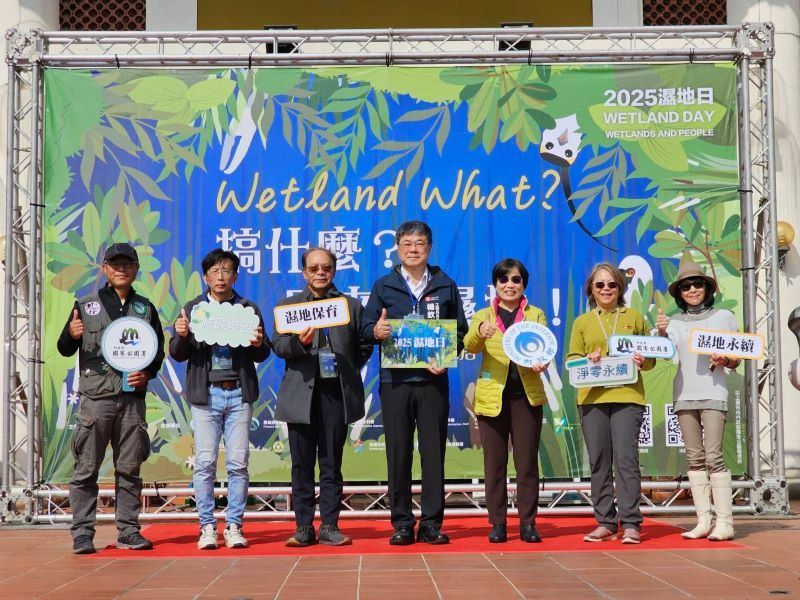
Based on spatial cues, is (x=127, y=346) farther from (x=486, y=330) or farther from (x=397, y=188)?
(x=397, y=188)

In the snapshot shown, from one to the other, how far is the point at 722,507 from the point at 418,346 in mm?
2054

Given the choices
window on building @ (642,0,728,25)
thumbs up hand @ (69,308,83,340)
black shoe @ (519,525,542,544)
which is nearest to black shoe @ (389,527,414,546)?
black shoe @ (519,525,542,544)

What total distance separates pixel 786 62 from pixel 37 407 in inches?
284

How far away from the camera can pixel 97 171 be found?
778 centimetres

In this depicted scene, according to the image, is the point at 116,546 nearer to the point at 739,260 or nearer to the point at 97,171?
the point at 97,171

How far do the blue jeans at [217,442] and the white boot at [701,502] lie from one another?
2.66 m

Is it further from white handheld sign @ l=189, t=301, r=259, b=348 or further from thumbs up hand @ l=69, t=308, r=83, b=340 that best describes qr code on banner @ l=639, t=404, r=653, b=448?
thumbs up hand @ l=69, t=308, r=83, b=340

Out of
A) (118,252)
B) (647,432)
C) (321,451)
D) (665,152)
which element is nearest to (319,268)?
(321,451)

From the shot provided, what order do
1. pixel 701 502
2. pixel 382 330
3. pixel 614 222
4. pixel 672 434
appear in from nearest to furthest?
pixel 382 330 → pixel 701 502 → pixel 672 434 → pixel 614 222

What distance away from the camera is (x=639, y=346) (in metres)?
6.19

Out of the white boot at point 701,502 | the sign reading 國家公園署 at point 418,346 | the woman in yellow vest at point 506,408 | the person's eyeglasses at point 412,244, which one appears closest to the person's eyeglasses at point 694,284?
the woman in yellow vest at point 506,408

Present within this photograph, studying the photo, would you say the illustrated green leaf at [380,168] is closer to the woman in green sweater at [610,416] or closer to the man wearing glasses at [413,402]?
the man wearing glasses at [413,402]

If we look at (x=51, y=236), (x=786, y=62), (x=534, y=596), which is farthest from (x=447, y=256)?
(x=786, y=62)

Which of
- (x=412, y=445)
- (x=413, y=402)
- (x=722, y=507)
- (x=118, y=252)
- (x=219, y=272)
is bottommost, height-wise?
(x=722, y=507)
